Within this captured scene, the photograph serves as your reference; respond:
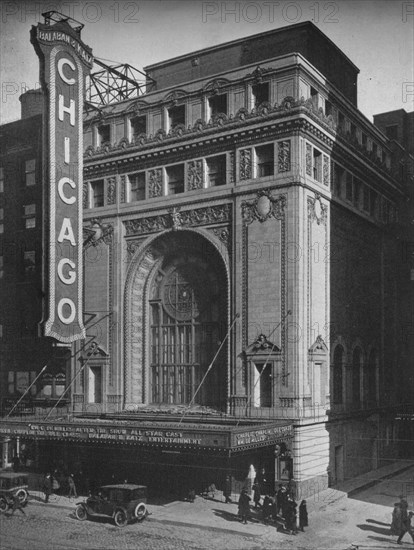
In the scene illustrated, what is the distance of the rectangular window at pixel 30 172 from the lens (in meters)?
39.7

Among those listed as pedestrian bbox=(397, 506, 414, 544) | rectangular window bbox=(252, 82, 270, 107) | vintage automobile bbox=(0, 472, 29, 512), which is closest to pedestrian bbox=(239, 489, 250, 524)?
pedestrian bbox=(397, 506, 414, 544)

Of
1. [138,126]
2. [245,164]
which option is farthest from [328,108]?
[138,126]

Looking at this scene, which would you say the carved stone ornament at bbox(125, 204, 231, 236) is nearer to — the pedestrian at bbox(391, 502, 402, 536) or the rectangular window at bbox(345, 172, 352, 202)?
the rectangular window at bbox(345, 172, 352, 202)

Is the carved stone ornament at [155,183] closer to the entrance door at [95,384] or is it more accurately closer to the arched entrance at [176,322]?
the arched entrance at [176,322]

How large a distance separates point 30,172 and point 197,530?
2477cm

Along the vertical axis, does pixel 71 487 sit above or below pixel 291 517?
below

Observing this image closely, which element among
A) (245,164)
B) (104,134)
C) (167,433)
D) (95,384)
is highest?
(104,134)

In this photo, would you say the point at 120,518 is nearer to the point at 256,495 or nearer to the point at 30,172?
the point at 256,495

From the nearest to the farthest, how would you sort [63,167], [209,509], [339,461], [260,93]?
[209,509], [63,167], [260,93], [339,461]

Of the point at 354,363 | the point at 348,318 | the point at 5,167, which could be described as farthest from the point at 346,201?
the point at 5,167

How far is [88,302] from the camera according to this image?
3456 cm

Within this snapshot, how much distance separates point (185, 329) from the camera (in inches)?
1281

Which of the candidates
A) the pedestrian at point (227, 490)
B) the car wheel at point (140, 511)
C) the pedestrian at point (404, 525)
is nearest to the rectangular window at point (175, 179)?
the pedestrian at point (227, 490)

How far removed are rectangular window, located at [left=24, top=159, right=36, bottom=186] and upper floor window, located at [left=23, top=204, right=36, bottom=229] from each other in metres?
1.38
